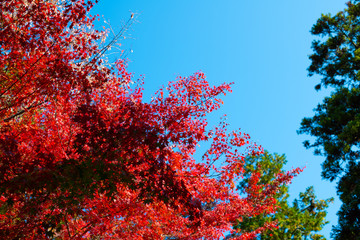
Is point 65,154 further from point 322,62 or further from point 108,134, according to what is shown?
point 322,62

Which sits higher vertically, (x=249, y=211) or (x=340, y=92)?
(x=340, y=92)

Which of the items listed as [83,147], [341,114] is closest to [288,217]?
[341,114]

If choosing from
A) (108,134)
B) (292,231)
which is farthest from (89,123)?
(292,231)

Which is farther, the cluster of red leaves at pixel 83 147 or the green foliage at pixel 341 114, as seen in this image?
the green foliage at pixel 341 114

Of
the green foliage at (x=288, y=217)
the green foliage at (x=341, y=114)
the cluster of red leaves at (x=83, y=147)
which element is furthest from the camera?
the green foliage at (x=288, y=217)

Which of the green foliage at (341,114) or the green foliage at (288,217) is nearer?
the green foliage at (341,114)

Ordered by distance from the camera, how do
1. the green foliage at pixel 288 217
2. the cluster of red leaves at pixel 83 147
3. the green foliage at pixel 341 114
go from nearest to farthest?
1. the cluster of red leaves at pixel 83 147
2. the green foliage at pixel 341 114
3. the green foliage at pixel 288 217

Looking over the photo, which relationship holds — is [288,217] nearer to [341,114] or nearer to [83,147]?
[341,114]

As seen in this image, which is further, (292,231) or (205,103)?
(292,231)

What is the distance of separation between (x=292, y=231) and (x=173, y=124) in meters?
14.3

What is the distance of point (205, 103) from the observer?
12586mm

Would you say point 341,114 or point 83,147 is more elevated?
point 341,114

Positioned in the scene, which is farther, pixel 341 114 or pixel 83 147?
pixel 341 114

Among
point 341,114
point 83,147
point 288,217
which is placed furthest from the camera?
point 288,217
